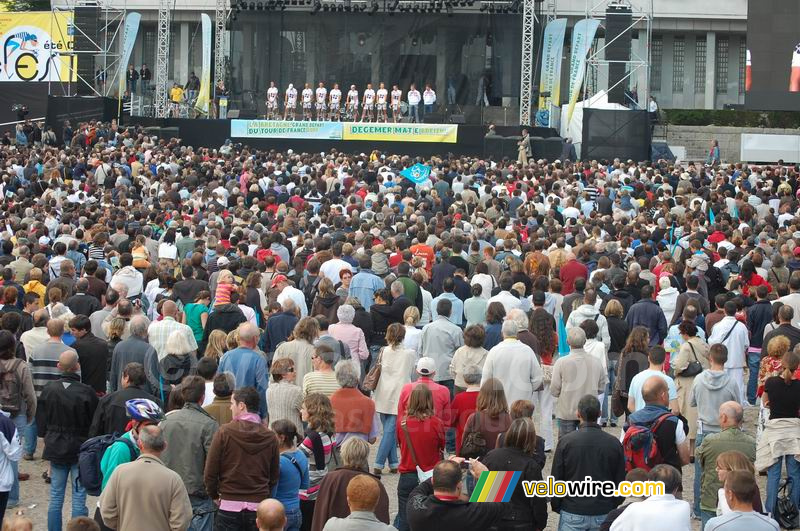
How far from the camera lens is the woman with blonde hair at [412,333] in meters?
10.8

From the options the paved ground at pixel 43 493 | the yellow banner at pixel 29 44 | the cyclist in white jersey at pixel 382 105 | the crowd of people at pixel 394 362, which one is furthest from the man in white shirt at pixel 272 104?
the paved ground at pixel 43 493

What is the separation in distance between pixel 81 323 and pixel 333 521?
170 inches

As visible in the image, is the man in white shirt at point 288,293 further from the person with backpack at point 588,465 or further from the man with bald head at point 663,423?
the person with backpack at point 588,465

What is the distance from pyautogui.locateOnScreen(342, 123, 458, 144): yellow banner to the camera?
32.5 metres

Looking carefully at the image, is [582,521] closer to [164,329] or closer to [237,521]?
[237,521]

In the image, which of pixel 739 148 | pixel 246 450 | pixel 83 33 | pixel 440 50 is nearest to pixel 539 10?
pixel 440 50

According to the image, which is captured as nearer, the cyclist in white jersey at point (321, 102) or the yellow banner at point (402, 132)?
the yellow banner at point (402, 132)

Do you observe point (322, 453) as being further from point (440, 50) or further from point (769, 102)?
point (440, 50)

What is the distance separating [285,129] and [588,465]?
27.1 metres

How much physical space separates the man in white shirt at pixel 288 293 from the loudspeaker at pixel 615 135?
19.2 meters

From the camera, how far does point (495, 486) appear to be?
6.90 meters

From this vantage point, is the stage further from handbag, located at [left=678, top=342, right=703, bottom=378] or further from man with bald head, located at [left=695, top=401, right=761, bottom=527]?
man with bald head, located at [left=695, top=401, right=761, bottom=527]

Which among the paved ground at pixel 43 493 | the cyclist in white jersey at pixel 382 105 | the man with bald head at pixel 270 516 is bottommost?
the paved ground at pixel 43 493

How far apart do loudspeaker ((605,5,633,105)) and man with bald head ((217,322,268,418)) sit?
23.8m
